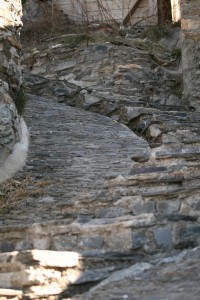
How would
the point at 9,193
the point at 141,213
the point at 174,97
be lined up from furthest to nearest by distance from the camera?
the point at 174,97 → the point at 9,193 → the point at 141,213

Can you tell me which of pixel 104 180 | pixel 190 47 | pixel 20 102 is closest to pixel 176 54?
pixel 190 47

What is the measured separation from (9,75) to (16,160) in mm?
1075

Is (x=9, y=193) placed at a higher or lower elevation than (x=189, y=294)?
lower

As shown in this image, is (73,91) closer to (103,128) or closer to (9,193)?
(103,128)

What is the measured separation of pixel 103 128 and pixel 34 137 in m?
1.14

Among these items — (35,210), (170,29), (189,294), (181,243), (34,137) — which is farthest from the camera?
(170,29)

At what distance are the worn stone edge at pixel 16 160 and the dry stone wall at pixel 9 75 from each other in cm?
5

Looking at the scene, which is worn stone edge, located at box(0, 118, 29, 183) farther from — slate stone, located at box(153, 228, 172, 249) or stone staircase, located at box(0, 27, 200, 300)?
slate stone, located at box(153, 228, 172, 249)

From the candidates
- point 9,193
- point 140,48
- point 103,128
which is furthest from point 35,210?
point 140,48

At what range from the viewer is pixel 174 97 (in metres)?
10.8

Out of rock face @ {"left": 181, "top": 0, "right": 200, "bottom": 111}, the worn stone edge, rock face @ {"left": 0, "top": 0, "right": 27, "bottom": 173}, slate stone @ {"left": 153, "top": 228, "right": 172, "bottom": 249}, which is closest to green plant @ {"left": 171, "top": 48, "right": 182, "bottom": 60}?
rock face @ {"left": 181, "top": 0, "right": 200, "bottom": 111}

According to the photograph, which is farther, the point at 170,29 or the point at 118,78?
the point at 170,29

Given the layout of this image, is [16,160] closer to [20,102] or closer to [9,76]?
[9,76]

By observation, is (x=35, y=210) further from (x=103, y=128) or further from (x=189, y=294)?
(x=103, y=128)
